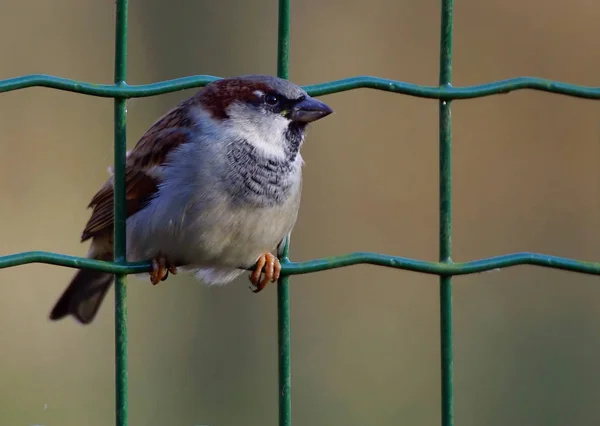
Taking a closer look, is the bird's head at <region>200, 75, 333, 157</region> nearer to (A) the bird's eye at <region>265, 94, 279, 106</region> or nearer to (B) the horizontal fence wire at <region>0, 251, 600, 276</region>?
(A) the bird's eye at <region>265, 94, 279, 106</region>

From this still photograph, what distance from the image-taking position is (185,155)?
2.41m

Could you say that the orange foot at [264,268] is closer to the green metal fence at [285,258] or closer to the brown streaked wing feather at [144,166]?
the green metal fence at [285,258]

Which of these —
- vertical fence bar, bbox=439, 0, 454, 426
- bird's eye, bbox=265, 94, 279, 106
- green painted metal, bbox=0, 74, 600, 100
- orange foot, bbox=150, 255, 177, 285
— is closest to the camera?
green painted metal, bbox=0, 74, 600, 100

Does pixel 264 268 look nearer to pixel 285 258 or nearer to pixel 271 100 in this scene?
pixel 285 258

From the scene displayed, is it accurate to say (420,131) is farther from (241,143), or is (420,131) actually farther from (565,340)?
(241,143)

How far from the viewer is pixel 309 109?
243 centimetres

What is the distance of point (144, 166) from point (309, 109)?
0.35 meters

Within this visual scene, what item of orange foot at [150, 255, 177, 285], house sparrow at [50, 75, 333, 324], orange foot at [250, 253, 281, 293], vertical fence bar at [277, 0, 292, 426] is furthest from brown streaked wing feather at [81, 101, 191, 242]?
vertical fence bar at [277, 0, 292, 426]

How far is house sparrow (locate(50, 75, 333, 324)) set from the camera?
2.38 metres

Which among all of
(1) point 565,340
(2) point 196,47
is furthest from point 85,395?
(1) point 565,340

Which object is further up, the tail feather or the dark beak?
the dark beak

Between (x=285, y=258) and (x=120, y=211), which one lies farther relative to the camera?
(x=285, y=258)

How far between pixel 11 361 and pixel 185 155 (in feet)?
6.38

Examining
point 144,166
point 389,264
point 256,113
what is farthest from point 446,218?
point 144,166
